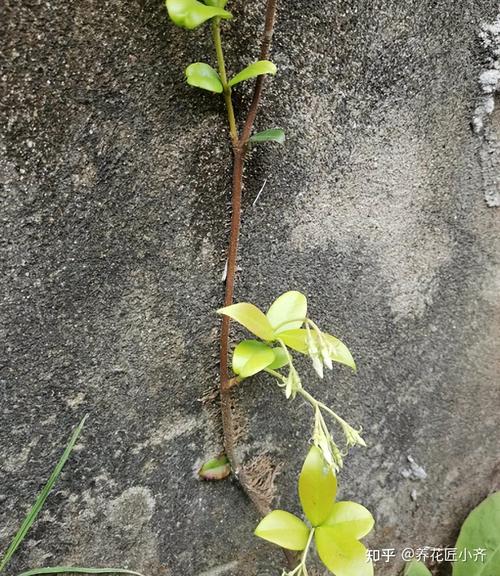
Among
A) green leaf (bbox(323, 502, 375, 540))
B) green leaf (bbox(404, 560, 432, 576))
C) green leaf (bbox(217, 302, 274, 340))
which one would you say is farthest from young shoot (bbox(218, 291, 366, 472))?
green leaf (bbox(404, 560, 432, 576))

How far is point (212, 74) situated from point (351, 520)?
61 centimetres

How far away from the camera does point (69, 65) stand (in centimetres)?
52

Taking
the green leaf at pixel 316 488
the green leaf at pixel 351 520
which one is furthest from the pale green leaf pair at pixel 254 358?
the green leaf at pixel 351 520

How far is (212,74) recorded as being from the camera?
1.91 feet

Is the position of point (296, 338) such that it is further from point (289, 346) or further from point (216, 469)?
point (216, 469)

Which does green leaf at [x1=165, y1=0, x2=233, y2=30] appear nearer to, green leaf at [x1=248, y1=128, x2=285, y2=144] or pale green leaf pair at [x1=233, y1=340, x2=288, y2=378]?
green leaf at [x1=248, y1=128, x2=285, y2=144]

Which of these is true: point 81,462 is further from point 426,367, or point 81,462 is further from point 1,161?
point 426,367

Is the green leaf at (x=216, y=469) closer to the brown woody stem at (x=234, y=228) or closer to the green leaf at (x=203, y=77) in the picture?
the brown woody stem at (x=234, y=228)

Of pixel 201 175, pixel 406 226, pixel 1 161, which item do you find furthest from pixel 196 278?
pixel 406 226

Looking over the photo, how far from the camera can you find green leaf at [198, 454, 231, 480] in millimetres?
764

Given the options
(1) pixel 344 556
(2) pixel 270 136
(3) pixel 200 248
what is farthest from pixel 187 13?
(1) pixel 344 556

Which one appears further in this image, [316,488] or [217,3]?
[316,488]

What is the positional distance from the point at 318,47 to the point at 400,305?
1.49 feet

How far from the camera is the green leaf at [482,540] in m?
1.00
